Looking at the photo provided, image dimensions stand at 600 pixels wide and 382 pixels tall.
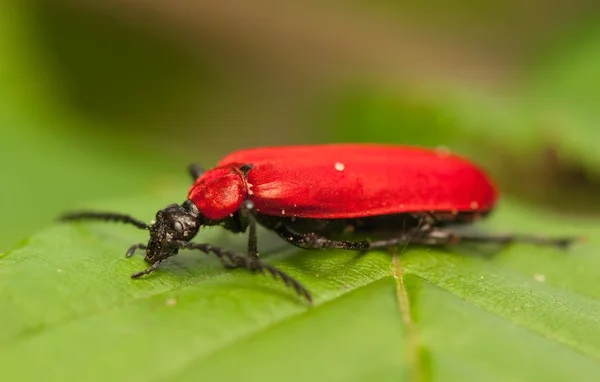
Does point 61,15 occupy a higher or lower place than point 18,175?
higher

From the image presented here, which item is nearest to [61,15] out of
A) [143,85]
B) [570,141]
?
[143,85]

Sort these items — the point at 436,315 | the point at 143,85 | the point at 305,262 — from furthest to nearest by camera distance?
1. the point at 143,85
2. the point at 305,262
3. the point at 436,315

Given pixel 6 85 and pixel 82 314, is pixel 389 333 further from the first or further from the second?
pixel 6 85

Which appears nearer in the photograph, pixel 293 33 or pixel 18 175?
pixel 18 175

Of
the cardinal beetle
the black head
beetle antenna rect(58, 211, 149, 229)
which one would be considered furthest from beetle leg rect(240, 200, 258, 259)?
beetle antenna rect(58, 211, 149, 229)

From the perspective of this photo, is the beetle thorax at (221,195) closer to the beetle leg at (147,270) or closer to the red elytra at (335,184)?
the red elytra at (335,184)

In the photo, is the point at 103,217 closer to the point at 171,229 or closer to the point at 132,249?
the point at 132,249

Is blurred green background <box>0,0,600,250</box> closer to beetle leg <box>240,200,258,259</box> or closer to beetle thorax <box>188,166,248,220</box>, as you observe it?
beetle thorax <box>188,166,248,220</box>
